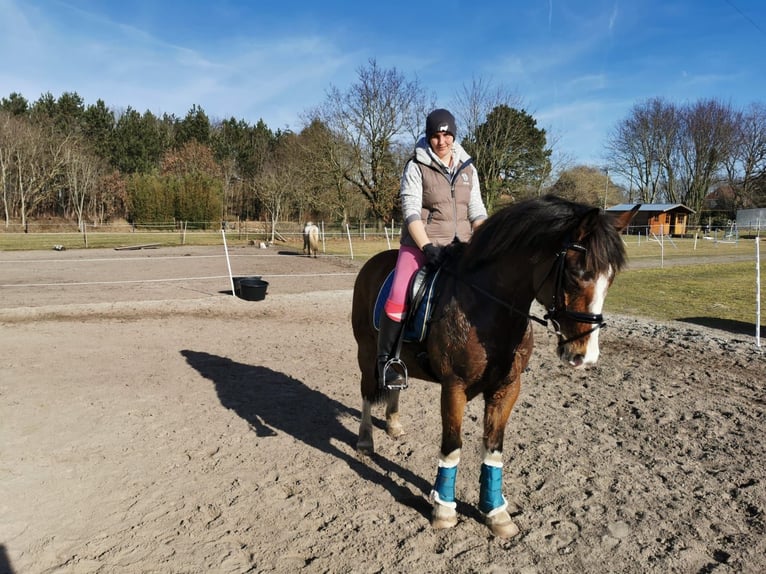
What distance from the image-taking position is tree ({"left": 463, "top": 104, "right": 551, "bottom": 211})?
32.4 meters

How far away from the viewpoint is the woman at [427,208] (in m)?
3.07

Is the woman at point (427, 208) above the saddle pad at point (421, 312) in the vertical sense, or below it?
above

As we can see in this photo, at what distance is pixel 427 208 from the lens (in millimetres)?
3248

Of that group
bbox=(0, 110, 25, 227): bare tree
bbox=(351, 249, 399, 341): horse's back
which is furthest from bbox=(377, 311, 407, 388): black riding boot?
bbox=(0, 110, 25, 227): bare tree

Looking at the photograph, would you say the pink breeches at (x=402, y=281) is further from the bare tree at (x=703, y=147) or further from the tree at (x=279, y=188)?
the bare tree at (x=703, y=147)

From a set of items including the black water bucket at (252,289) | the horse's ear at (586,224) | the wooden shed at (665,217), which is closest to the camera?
the horse's ear at (586,224)

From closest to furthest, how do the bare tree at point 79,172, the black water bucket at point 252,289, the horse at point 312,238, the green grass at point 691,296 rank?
1. the green grass at point 691,296
2. the black water bucket at point 252,289
3. the horse at point 312,238
4. the bare tree at point 79,172

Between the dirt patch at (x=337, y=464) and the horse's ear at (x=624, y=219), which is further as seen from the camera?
the dirt patch at (x=337, y=464)

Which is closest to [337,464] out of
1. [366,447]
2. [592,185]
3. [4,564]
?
[366,447]

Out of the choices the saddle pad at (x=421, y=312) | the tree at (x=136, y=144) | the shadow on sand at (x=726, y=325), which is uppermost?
the tree at (x=136, y=144)

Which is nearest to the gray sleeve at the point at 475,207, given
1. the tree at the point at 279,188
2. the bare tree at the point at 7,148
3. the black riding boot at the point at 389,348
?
the black riding boot at the point at 389,348

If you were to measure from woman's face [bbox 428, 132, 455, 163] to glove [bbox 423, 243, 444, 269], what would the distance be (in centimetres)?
65

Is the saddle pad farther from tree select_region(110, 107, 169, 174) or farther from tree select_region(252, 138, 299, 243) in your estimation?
tree select_region(110, 107, 169, 174)

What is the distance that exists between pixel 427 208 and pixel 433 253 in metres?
0.45
